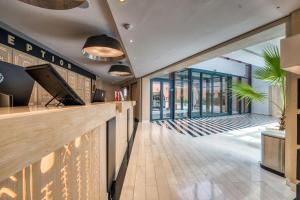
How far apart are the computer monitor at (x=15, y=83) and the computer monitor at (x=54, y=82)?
0.51ft

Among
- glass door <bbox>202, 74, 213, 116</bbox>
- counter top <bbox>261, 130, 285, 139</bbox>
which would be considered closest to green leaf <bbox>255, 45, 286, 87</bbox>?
counter top <bbox>261, 130, 285, 139</bbox>

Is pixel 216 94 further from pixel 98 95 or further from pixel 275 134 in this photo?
pixel 98 95

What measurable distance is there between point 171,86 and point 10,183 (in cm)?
1153

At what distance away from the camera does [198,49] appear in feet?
16.8

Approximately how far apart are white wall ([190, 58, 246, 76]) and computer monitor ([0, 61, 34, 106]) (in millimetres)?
11300

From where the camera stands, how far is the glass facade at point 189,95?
38.8 ft

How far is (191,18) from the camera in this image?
3135 mm

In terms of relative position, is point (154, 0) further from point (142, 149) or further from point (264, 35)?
→ point (142, 149)

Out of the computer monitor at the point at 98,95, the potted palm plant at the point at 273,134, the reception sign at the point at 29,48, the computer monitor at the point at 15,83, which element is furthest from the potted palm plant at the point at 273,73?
the reception sign at the point at 29,48

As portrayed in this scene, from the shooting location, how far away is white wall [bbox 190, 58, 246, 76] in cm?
1256

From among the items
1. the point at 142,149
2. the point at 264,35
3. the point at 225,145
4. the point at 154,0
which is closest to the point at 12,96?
the point at 154,0

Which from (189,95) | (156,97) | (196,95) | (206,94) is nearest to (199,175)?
(156,97)

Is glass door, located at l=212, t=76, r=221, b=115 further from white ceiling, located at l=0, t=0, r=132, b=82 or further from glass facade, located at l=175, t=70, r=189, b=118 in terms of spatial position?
white ceiling, located at l=0, t=0, r=132, b=82

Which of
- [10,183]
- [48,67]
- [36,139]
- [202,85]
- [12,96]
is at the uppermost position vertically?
[202,85]
